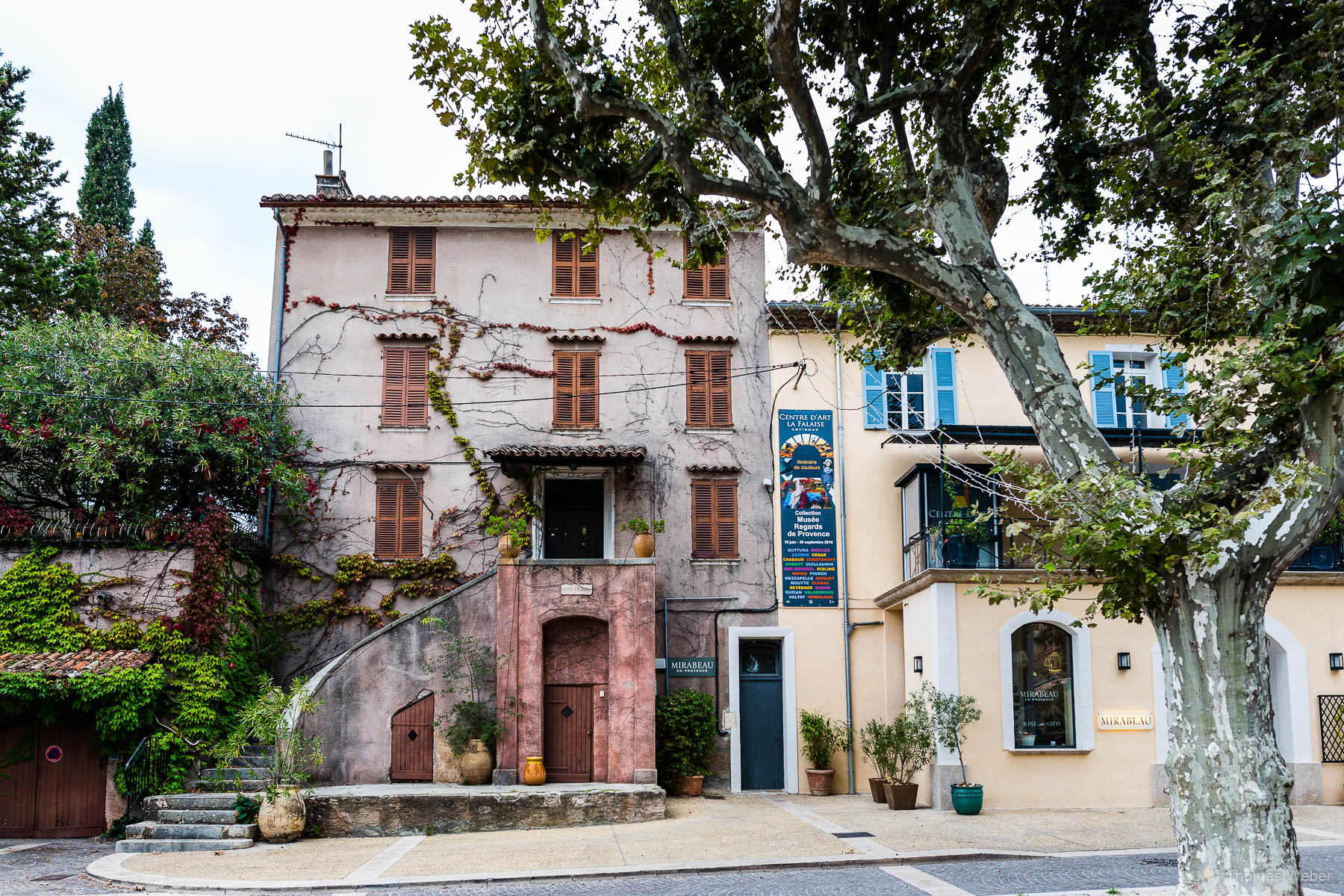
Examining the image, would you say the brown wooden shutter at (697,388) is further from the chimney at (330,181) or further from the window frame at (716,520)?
the chimney at (330,181)

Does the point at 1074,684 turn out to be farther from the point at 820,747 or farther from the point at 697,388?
the point at 697,388

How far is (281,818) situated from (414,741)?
3.24 metres

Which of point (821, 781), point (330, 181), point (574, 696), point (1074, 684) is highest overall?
point (330, 181)

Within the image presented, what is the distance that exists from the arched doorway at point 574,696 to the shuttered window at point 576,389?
4.01m

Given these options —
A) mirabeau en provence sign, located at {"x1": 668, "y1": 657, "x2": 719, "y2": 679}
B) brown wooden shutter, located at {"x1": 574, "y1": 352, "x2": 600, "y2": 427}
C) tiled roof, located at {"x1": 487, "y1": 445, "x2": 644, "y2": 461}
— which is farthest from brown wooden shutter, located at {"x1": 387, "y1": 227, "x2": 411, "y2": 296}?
mirabeau en provence sign, located at {"x1": 668, "y1": 657, "x2": 719, "y2": 679}

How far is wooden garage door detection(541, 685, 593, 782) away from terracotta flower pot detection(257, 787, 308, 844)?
4324mm

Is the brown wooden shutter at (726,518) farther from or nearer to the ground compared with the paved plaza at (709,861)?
farther from the ground

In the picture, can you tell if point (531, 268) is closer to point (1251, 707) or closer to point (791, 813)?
point (791, 813)

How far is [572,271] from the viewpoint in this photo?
20.2 meters

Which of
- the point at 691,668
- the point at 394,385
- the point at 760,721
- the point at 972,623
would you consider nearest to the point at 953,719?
the point at 972,623

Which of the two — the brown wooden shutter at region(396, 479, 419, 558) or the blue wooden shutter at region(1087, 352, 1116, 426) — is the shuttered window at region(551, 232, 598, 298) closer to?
the brown wooden shutter at region(396, 479, 419, 558)

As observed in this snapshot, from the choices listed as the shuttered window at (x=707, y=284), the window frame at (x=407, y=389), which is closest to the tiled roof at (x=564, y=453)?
the window frame at (x=407, y=389)

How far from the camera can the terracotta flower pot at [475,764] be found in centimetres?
1614

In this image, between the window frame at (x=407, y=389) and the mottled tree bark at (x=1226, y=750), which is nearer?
the mottled tree bark at (x=1226, y=750)
